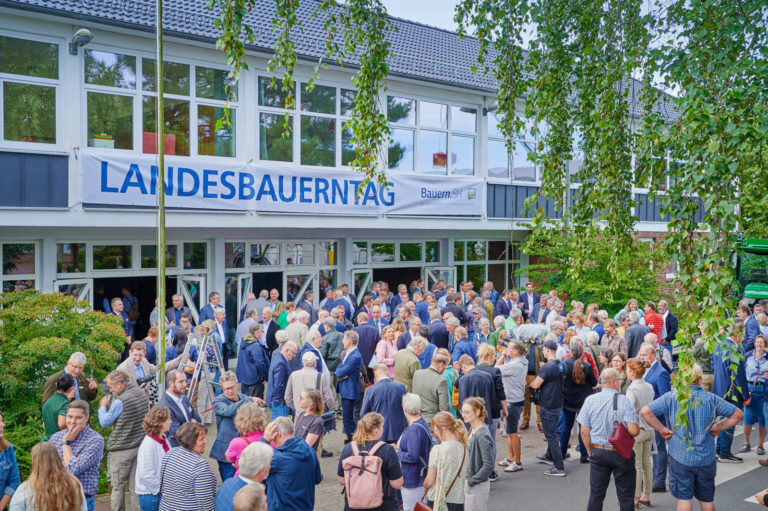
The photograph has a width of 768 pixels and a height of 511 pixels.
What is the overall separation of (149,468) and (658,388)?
6.02m

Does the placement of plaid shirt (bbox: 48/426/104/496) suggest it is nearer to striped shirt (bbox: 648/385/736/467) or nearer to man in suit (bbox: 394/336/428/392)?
man in suit (bbox: 394/336/428/392)

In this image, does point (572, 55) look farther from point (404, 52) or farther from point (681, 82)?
point (404, 52)

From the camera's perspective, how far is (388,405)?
7.18 meters

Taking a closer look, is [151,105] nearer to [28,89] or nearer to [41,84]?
[41,84]

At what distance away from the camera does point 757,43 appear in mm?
5117

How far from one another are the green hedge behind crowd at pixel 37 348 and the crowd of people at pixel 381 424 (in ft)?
1.77

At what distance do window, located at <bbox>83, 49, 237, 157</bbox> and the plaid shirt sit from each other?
7.96 meters

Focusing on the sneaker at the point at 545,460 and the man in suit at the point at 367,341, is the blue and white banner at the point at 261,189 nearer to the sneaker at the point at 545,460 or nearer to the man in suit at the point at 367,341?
the man in suit at the point at 367,341

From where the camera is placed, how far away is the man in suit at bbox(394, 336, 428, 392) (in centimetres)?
869

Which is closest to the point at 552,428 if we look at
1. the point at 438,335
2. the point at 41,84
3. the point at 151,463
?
the point at 438,335

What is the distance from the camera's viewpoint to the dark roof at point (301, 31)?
1220 cm

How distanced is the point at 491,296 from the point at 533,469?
32.0ft

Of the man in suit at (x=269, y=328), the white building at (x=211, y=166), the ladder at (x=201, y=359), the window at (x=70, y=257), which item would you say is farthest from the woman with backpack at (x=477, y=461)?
the window at (x=70, y=257)

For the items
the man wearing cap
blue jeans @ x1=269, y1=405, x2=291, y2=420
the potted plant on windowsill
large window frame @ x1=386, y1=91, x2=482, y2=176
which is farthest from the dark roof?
blue jeans @ x1=269, y1=405, x2=291, y2=420
